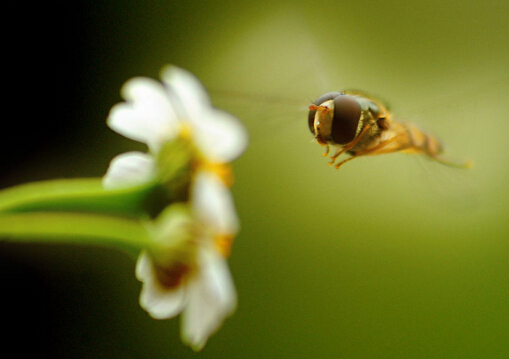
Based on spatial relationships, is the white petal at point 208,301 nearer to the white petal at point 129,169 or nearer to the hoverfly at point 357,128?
the white petal at point 129,169

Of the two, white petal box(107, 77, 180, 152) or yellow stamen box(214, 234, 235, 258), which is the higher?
white petal box(107, 77, 180, 152)

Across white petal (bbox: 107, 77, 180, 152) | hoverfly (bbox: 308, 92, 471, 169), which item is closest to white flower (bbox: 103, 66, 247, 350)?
white petal (bbox: 107, 77, 180, 152)

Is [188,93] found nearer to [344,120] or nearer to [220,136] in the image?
[220,136]

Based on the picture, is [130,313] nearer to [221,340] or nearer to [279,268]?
[221,340]

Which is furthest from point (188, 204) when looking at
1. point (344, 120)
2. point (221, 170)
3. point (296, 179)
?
point (296, 179)

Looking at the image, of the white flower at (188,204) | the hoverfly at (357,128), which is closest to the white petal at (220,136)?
the white flower at (188,204)

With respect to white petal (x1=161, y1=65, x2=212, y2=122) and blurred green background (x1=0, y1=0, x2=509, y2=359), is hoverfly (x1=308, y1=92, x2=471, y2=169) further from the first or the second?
white petal (x1=161, y1=65, x2=212, y2=122)
